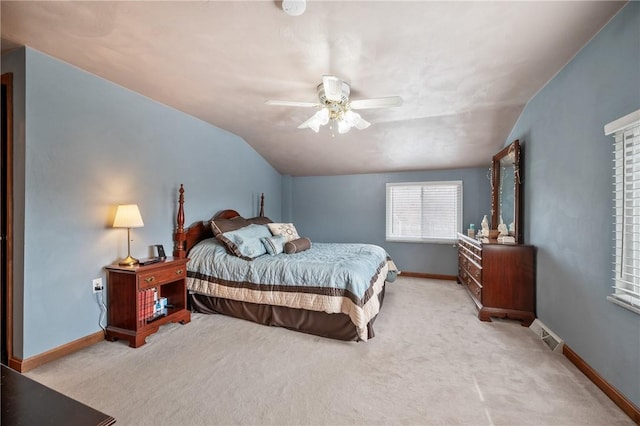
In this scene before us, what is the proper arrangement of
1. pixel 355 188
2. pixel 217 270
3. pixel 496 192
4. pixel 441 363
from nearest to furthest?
pixel 441 363 < pixel 217 270 < pixel 496 192 < pixel 355 188

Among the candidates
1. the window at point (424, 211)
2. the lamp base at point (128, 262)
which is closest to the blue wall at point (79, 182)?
the lamp base at point (128, 262)

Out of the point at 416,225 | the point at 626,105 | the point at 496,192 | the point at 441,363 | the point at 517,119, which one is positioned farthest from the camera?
the point at 416,225

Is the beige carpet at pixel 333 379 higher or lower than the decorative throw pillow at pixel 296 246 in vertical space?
lower

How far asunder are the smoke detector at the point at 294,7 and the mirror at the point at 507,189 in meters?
2.93

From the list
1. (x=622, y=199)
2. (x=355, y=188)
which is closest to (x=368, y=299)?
(x=622, y=199)

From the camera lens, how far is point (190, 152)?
3756mm

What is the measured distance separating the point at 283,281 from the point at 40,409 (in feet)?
7.33

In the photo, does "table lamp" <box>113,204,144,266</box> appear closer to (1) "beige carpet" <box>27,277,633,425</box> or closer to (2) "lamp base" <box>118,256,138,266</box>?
(2) "lamp base" <box>118,256,138,266</box>

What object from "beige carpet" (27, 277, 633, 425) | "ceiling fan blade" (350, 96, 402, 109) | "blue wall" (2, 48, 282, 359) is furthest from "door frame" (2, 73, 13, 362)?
"ceiling fan blade" (350, 96, 402, 109)

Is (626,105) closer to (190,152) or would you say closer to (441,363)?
(441,363)

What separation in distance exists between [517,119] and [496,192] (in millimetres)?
1124

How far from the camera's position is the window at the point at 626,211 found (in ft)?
5.80

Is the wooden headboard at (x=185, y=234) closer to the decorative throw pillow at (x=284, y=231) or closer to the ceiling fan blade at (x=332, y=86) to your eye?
the decorative throw pillow at (x=284, y=231)

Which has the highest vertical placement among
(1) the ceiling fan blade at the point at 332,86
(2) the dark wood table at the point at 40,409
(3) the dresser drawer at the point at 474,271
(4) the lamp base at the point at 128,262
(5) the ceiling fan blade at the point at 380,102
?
(1) the ceiling fan blade at the point at 332,86
